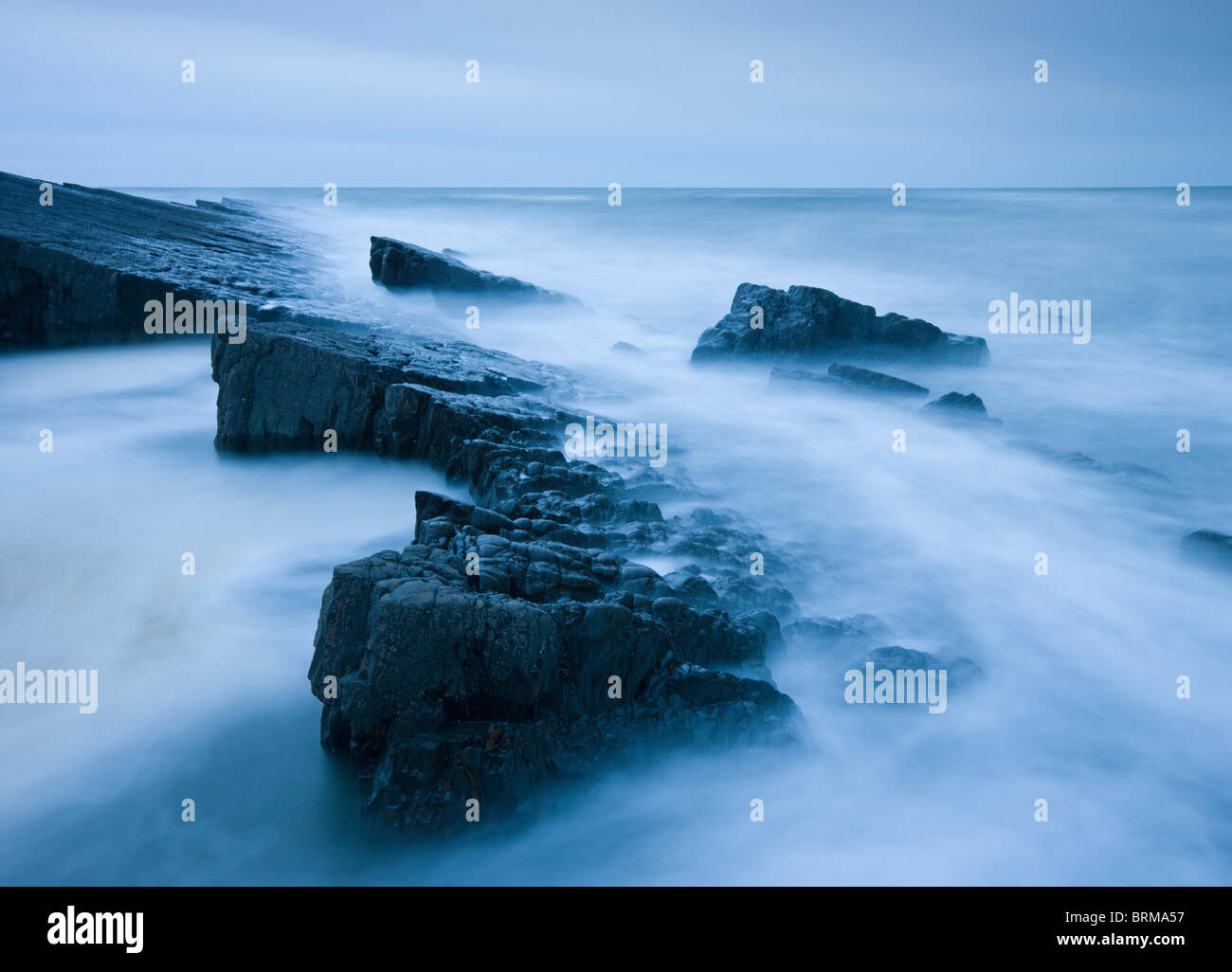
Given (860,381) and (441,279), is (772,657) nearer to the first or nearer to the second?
(860,381)

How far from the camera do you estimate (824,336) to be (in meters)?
18.6

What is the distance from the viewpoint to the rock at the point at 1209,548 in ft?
32.7

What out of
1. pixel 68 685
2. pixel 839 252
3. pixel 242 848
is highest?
pixel 839 252

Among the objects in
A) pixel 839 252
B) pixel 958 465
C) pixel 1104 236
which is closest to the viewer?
pixel 958 465

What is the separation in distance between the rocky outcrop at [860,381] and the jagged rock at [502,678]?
Result: 10486 mm

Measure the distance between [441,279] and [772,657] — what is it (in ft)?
64.3

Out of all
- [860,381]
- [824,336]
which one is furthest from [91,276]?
[860,381]

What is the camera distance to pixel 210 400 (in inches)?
570

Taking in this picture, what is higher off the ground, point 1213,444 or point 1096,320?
point 1096,320

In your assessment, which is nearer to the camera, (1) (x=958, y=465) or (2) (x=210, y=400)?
(1) (x=958, y=465)

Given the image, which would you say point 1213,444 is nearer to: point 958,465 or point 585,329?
point 958,465

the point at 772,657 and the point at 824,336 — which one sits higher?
the point at 824,336

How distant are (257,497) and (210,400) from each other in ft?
14.6

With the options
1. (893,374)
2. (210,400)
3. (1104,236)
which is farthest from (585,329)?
(1104,236)
